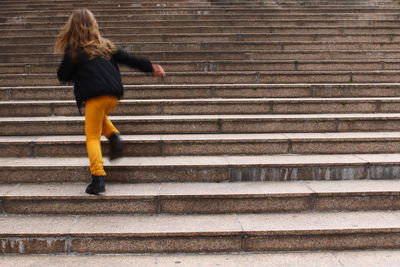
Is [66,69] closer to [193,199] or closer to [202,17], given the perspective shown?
[193,199]

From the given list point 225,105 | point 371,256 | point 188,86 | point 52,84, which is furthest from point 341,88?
point 52,84

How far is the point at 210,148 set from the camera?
4398mm

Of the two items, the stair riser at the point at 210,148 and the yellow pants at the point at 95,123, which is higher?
the yellow pants at the point at 95,123

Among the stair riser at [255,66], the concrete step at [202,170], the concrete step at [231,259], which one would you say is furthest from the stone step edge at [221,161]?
the stair riser at [255,66]

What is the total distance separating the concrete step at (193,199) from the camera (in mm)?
3576

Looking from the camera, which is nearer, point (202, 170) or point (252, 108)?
point (202, 170)

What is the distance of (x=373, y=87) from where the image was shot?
5.68m

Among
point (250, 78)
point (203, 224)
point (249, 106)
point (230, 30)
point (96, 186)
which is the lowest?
point (203, 224)

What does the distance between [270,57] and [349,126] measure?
2657 mm

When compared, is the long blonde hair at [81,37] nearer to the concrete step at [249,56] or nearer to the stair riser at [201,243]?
the stair riser at [201,243]

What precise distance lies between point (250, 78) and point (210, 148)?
7.08 ft

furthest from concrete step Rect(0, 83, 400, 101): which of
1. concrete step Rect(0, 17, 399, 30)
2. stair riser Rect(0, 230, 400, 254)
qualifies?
concrete step Rect(0, 17, 399, 30)

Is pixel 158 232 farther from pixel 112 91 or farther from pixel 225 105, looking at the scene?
pixel 225 105

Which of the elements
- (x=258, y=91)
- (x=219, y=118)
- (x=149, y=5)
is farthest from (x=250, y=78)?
(x=149, y=5)
